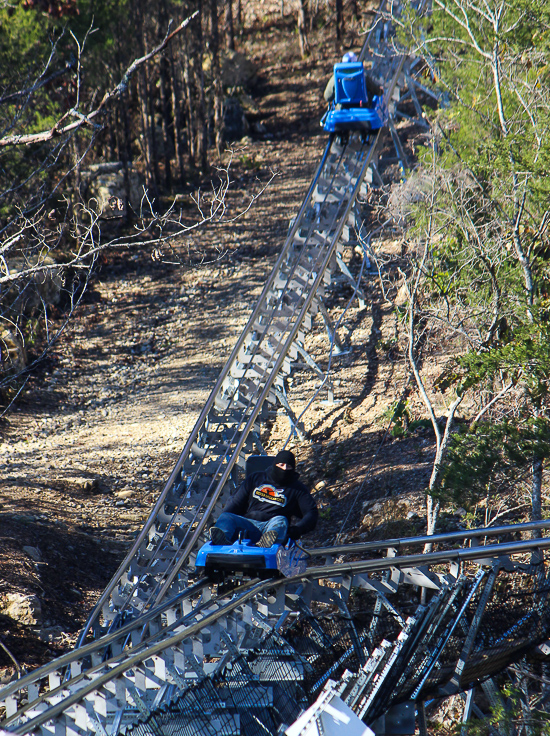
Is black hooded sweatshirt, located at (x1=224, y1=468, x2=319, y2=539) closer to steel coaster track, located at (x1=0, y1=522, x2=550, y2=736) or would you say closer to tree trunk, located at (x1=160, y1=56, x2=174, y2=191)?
steel coaster track, located at (x1=0, y1=522, x2=550, y2=736)

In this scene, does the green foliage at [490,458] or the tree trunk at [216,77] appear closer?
the green foliage at [490,458]

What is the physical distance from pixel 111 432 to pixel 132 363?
3.75 meters

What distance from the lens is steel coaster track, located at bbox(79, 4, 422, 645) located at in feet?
35.1

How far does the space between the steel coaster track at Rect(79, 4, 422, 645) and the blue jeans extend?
2.45 m

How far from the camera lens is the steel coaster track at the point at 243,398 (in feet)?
35.1

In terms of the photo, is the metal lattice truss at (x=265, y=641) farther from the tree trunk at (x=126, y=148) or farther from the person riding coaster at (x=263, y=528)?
the tree trunk at (x=126, y=148)

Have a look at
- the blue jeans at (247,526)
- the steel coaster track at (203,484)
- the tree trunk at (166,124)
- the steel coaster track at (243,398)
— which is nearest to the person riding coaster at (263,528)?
the blue jeans at (247,526)

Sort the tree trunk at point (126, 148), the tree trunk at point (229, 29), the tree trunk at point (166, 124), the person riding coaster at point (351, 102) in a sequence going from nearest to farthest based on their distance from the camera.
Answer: the person riding coaster at point (351, 102)
the tree trunk at point (126, 148)
the tree trunk at point (166, 124)
the tree trunk at point (229, 29)

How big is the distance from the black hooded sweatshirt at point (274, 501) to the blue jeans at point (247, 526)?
230mm

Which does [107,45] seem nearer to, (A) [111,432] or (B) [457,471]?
(A) [111,432]

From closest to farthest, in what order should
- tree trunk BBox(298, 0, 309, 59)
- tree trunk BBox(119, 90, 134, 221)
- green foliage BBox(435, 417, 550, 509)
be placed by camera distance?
green foliage BBox(435, 417, 550, 509), tree trunk BBox(119, 90, 134, 221), tree trunk BBox(298, 0, 309, 59)

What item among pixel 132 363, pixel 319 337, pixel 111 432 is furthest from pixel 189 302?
pixel 111 432

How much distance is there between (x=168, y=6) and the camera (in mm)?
29203

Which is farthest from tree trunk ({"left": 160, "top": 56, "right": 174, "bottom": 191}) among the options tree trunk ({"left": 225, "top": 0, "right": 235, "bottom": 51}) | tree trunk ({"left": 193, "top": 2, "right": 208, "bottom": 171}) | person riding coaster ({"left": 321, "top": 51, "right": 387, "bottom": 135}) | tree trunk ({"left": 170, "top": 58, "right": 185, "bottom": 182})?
person riding coaster ({"left": 321, "top": 51, "right": 387, "bottom": 135})
